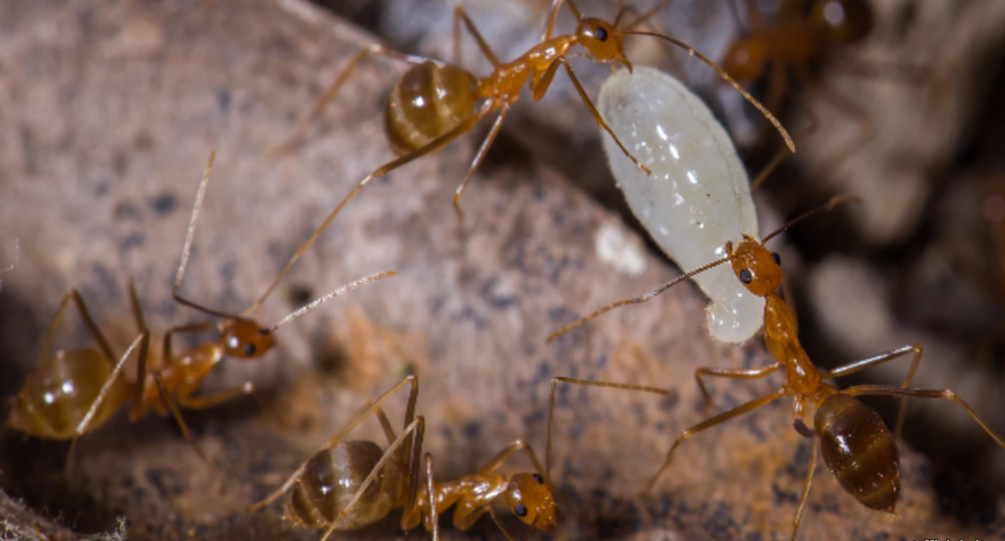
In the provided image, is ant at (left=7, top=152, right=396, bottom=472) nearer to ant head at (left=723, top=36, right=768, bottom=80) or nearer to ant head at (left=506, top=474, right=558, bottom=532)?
ant head at (left=506, top=474, right=558, bottom=532)

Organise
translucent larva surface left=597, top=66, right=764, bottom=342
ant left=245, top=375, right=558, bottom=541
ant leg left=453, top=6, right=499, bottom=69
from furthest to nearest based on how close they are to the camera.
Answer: ant leg left=453, top=6, right=499, bottom=69, translucent larva surface left=597, top=66, right=764, bottom=342, ant left=245, top=375, right=558, bottom=541

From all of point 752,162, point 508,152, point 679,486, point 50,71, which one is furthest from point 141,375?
point 752,162

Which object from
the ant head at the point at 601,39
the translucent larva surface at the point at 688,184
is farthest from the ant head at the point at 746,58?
the translucent larva surface at the point at 688,184

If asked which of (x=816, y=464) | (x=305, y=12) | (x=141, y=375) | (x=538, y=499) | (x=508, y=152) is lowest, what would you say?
(x=816, y=464)

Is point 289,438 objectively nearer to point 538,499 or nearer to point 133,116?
point 538,499

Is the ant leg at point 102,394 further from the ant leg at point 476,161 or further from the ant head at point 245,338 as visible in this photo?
the ant leg at point 476,161

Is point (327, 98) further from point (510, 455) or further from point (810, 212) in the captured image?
point (810, 212)

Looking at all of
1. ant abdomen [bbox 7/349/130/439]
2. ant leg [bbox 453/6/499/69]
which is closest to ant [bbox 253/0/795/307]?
ant leg [bbox 453/6/499/69]
